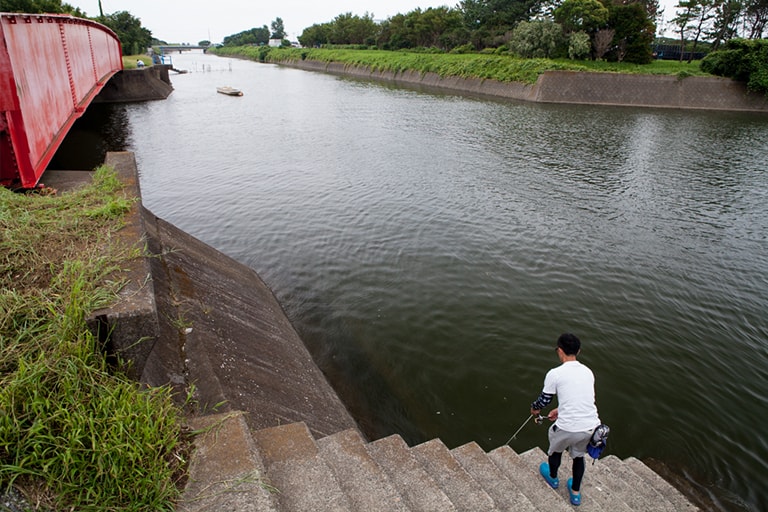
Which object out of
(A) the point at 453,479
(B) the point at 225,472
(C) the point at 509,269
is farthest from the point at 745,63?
(B) the point at 225,472

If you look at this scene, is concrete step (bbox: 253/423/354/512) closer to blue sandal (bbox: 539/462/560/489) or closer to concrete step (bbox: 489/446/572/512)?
concrete step (bbox: 489/446/572/512)

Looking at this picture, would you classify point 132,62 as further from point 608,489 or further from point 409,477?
point 608,489

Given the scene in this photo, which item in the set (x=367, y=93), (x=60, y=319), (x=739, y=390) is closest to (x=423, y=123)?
(x=367, y=93)

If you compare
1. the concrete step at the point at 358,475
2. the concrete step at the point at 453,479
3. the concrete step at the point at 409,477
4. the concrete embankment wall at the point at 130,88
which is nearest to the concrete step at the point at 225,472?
the concrete step at the point at 358,475

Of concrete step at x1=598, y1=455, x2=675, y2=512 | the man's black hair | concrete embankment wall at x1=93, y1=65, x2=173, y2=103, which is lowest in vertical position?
concrete step at x1=598, y1=455, x2=675, y2=512

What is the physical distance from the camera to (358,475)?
12.6 ft

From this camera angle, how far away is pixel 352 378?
25.8 ft

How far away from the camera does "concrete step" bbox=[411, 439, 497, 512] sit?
13.3 ft

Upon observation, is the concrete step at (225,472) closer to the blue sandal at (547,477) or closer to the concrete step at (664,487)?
the blue sandal at (547,477)

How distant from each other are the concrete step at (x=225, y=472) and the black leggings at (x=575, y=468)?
3038 mm

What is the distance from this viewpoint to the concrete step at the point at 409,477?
150 inches

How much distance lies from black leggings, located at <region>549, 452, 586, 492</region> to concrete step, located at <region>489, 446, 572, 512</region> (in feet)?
0.55

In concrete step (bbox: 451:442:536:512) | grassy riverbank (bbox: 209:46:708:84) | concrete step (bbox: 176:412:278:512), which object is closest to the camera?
concrete step (bbox: 176:412:278:512)

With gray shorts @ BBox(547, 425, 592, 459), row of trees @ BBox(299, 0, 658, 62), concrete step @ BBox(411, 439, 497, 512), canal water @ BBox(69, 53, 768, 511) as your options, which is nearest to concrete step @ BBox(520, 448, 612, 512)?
gray shorts @ BBox(547, 425, 592, 459)
